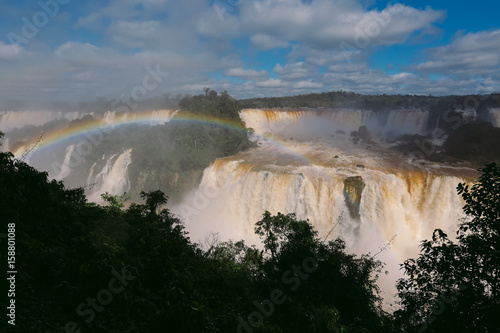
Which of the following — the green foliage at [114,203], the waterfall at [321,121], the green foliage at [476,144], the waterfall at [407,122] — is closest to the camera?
the green foliage at [114,203]

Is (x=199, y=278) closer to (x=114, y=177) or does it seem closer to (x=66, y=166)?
(x=114, y=177)

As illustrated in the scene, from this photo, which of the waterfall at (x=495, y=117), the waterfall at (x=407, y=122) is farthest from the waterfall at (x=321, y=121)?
the waterfall at (x=495, y=117)

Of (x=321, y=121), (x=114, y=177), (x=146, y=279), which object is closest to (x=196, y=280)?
(x=146, y=279)

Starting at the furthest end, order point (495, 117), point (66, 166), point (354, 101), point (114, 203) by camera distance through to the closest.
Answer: point (354, 101) → point (66, 166) → point (495, 117) → point (114, 203)

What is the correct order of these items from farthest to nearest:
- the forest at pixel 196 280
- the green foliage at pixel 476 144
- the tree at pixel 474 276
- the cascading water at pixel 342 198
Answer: the green foliage at pixel 476 144 → the cascading water at pixel 342 198 → the forest at pixel 196 280 → the tree at pixel 474 276

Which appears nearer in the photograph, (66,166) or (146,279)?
(146,279)

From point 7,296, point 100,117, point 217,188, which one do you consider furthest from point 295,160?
point 100,117

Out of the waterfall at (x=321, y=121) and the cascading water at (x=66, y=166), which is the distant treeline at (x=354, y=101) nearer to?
the waterfall at (x=321, y=121)

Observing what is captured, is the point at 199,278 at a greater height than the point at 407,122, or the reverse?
the point at 407,122

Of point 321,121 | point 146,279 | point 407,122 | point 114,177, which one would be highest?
point 407,122
